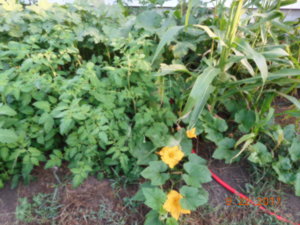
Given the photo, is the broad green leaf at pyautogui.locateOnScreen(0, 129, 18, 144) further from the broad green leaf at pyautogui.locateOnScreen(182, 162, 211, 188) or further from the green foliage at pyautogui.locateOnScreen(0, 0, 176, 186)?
the broad green leaf at pyautogui.locateOnScreen(182, 162, 211, 188)

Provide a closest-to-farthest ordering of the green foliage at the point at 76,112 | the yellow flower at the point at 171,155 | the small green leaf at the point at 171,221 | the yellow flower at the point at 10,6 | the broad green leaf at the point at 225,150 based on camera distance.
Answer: the small green leaf at the point at 171,221 → the green foliage at the point at 76,112 → the yellow flower at the point at 171,155 → the broad green leaf at the point at 225,150 → the yellow flower at the point at 10,6

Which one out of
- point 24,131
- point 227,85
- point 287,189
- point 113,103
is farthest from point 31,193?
point 287,189

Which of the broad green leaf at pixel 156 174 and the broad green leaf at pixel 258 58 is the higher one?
the broad green leaf at pixel 258 58

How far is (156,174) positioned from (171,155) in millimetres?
150

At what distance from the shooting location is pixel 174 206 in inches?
48.7

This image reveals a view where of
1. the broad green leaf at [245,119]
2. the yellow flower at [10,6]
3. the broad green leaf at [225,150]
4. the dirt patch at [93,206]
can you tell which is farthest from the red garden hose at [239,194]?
the yellow flower at [10,6]

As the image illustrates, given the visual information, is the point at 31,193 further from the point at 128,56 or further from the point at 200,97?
the point at 200,97

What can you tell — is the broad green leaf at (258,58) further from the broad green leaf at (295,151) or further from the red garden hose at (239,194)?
the red garden hose at (239,194)

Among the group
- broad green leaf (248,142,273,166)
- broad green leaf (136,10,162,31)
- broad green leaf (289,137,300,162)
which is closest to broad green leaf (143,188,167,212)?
broad green leaf (248,142,273,166)

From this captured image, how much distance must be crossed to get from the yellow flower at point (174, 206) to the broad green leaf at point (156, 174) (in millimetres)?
103

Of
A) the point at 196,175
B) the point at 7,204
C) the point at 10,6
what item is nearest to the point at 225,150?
the point at 196,175

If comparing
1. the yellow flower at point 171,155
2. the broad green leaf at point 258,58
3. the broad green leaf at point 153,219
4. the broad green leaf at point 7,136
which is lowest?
the broad green leaf at point 153,219

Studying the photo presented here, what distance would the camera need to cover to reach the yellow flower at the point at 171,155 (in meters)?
1.38

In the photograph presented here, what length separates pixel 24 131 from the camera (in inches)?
52.8
